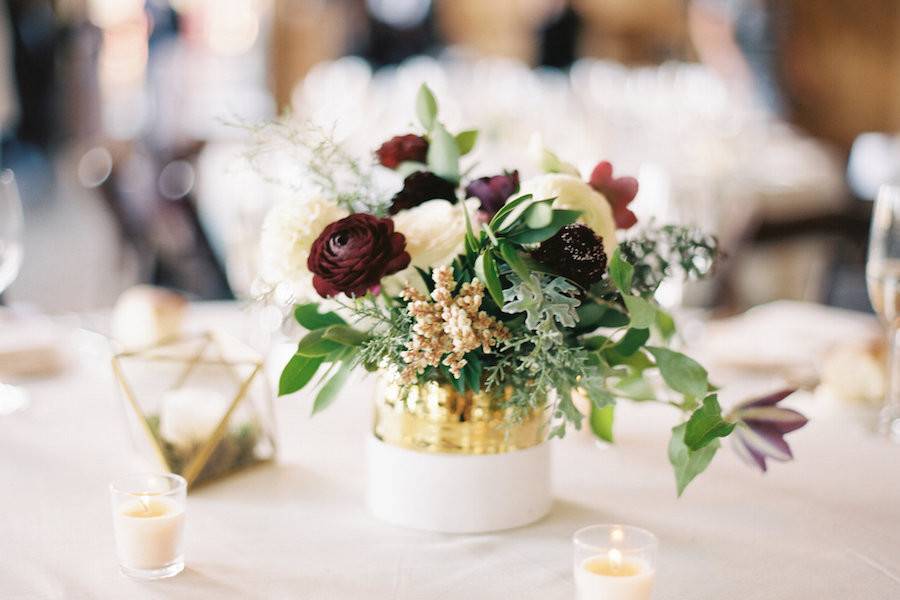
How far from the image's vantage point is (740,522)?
1.04 meters

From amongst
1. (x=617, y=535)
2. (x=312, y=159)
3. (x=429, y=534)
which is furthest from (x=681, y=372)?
(x=312, y=159)

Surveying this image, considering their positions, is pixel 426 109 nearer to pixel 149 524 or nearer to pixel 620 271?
pixel 620 271

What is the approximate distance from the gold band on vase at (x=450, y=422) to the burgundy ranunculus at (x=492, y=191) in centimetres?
17

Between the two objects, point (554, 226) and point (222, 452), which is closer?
point (554, 226)

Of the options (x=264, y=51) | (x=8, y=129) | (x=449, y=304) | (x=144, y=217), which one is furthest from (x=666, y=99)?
(x=449, y=304)

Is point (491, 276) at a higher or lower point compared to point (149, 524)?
higher

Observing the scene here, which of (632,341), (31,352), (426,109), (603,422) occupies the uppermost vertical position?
(426,109)

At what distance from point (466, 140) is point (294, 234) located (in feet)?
0.74

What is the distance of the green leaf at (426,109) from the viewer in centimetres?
100

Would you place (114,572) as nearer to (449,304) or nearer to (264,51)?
(449,304)

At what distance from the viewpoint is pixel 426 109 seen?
1.00 metres

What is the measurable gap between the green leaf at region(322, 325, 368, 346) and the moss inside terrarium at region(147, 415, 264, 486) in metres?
0.25

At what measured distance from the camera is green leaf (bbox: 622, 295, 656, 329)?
0.86 m

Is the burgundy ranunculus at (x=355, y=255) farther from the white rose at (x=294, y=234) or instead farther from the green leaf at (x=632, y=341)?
the green leaf at (x=632, y=341)
